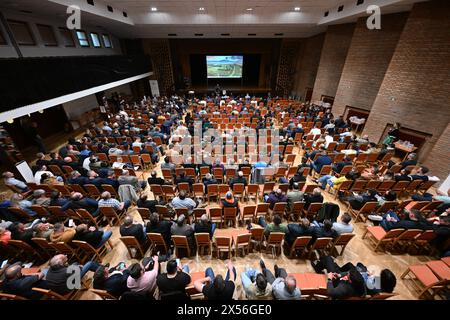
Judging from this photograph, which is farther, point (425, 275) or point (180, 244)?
point (180, 244)

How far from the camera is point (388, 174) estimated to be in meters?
5.22

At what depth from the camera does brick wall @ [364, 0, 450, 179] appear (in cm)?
654

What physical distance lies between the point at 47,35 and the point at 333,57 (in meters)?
16.3

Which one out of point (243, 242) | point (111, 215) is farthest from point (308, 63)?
point (111, 215)

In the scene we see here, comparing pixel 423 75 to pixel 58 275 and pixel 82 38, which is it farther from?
pixel 82 38

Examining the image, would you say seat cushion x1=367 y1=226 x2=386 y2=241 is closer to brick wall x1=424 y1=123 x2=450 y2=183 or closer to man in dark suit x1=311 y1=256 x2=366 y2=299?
man in dark suit x1=311 y1=256 x2=366 y2=299

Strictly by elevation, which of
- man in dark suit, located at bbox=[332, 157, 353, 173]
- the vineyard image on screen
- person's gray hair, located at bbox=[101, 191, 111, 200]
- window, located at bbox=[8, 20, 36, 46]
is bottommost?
man in dark suit, located at bbox=[332, 157, 353, 173]

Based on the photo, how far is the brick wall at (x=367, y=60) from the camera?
8.79m

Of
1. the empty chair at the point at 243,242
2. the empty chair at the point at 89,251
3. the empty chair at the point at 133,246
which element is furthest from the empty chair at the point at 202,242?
the empty chair at the point at 89,251

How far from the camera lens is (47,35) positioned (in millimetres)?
9531

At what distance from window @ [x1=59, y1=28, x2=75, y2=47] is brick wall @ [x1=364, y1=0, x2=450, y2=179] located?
16.2m

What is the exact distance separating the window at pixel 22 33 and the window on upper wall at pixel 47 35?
0.67 meters

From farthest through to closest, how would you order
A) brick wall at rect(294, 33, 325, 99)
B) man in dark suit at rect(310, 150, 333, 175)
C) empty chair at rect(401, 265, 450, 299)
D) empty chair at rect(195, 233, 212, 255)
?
brick wall at rect(294, 33, 325, 99) → man in dark suit at rect(310, 150, 333, 175) → empty chair at rect(195, 233, 212, 255) → empty chair at rect(401, 265, 450, 299)

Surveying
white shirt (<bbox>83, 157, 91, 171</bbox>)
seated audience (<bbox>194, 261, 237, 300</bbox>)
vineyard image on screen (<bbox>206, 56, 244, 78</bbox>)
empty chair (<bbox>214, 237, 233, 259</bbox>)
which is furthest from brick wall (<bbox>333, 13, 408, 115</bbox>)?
white shirt (<bbox>83, 157, 91, 171</bbox>)
